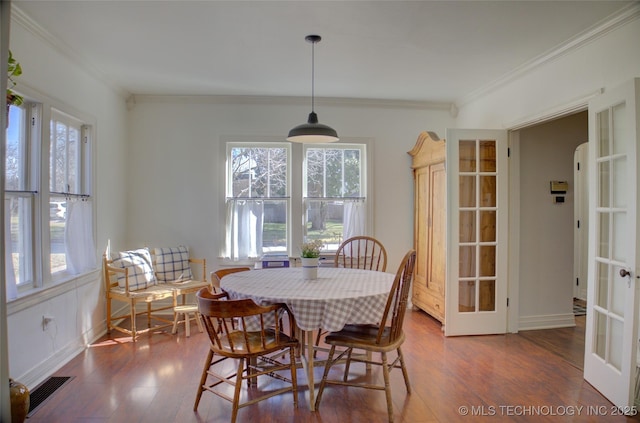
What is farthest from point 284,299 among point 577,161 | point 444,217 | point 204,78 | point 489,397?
point 577,161

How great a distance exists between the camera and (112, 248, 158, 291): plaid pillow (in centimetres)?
377

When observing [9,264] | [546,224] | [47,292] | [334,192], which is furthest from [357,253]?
[9,264]

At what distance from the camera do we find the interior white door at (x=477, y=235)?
3.73 metres

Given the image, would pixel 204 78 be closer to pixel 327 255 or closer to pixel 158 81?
pixel 158 81

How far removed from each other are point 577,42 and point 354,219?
2738mm

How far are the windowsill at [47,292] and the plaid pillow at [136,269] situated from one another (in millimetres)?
248

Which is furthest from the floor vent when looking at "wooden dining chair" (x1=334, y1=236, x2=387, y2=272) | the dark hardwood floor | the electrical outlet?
the dark hardwood floor

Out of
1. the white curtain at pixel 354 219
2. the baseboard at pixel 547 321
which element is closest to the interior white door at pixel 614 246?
the baseboard at pixel 547 321

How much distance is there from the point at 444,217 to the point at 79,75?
3681 millimetres

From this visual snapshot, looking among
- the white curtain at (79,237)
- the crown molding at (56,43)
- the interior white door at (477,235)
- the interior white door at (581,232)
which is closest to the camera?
the crown molding at (56,43)

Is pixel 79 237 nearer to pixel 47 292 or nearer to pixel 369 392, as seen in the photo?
pixel 47 292

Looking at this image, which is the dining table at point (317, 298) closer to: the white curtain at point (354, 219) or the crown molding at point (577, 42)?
the white curtain at point (354, 219)

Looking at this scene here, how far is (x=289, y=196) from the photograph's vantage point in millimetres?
4664

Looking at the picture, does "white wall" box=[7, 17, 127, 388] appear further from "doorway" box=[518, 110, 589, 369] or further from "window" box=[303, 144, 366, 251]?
"doorway" box=[518, 110, 589, 369]
